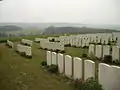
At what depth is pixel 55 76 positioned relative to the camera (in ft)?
8.80

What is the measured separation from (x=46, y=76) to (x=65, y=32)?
2.00ft

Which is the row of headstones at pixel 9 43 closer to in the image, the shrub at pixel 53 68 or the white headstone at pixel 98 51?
the shrub at pixel 53 68

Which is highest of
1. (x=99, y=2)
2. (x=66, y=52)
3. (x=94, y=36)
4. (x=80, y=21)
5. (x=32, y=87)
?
(x=99, y=2)

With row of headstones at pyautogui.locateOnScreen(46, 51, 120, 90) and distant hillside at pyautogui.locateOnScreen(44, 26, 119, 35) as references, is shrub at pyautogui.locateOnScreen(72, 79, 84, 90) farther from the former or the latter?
distant hillside at pyautogui.locateOnScreen(44, 26, 119, 35)

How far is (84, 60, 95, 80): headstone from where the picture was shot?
238 centimetres

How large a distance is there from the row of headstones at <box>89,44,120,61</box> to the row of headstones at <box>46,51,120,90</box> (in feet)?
0.60

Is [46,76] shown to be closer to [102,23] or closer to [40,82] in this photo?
[40,82]

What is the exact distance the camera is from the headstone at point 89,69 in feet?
7.82

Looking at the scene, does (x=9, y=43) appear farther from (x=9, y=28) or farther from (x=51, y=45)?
(x=51, y=45)

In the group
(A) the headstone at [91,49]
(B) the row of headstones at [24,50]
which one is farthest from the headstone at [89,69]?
(B) the row of headstones at [24,50]

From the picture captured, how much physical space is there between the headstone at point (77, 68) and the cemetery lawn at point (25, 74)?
16 centimetres

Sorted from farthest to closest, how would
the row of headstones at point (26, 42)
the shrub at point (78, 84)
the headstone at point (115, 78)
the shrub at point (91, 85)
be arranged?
the row of headstones at point (26, 42) < the shrub at point (78, 84) < the shrub at point (91, 85) < the headstone at point (115, 78)

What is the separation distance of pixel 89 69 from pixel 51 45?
64cm

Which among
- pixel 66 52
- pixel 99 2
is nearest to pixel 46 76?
pixel 66 52
